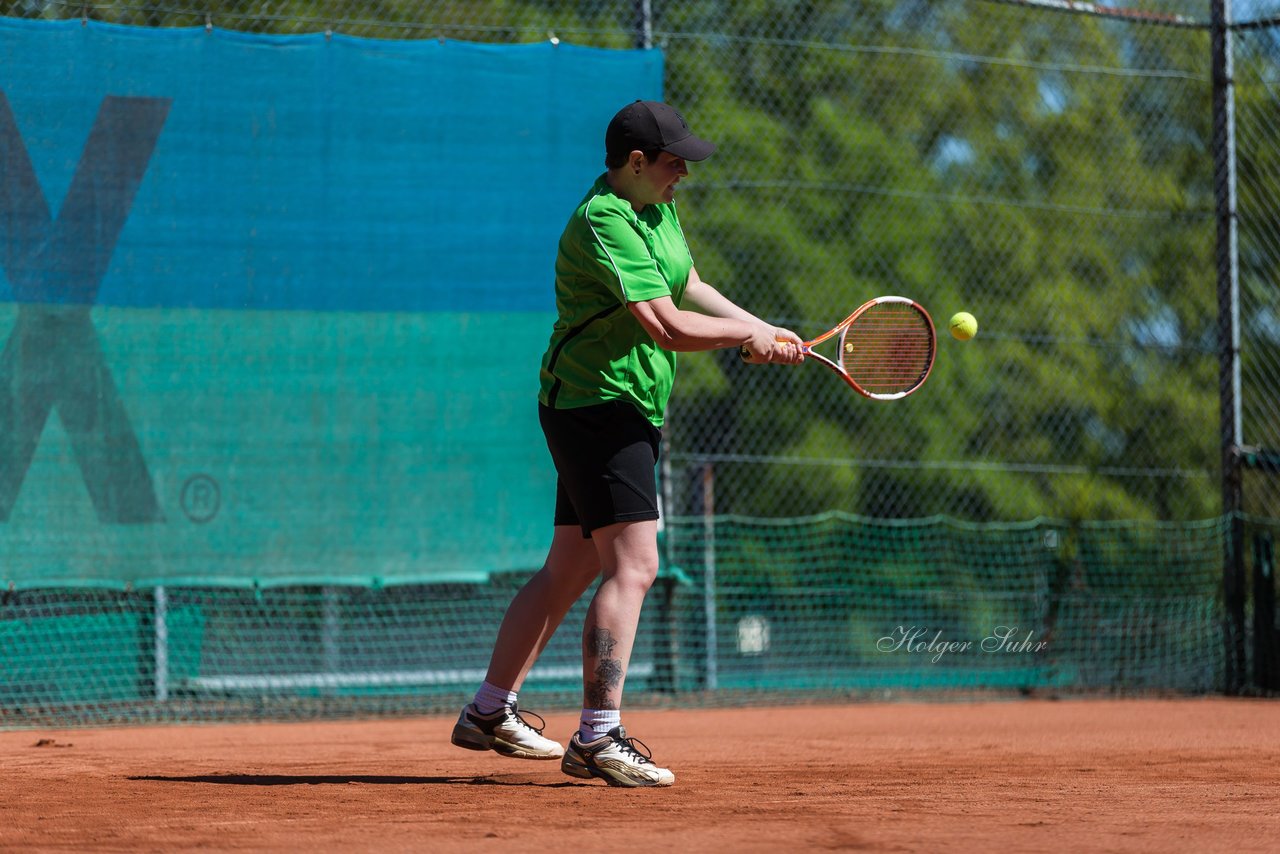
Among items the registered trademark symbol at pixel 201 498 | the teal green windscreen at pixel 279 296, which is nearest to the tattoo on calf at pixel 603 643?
the teal green windscreen at pixel 279 296

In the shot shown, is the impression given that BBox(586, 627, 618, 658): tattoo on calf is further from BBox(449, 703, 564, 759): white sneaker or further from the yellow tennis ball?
the yellow tennis ball

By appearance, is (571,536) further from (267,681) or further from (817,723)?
(267,681)

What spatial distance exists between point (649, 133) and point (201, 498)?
3.59 meters

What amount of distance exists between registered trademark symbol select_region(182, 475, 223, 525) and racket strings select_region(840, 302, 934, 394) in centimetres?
316

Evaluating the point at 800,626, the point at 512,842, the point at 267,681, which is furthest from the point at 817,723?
the point at 512,842

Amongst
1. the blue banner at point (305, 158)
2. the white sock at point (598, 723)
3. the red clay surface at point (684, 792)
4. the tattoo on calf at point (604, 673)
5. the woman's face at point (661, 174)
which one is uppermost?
the blue banner at point (305, 158)

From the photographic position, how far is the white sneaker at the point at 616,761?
407 centimetres

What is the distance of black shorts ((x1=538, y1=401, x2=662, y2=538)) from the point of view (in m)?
4.14

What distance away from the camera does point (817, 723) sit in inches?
Result: 274

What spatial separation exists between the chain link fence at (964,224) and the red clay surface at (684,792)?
2.29 meters

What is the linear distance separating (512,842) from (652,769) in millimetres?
945

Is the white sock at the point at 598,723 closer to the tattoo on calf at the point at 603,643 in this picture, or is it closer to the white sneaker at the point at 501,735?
the tattoo on calf at the point at 603,643

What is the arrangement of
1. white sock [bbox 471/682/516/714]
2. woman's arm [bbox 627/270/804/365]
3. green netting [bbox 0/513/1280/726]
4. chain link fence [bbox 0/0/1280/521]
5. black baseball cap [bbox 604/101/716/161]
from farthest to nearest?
chain link fence [bbox 0/0/1280/521], green netting [bbox 0/513/1280/726], white sock [bbox 471/682/516/714], black baseball cap [bbox 604/101/716/161], woman's arm [bbox 627/270/804/365]

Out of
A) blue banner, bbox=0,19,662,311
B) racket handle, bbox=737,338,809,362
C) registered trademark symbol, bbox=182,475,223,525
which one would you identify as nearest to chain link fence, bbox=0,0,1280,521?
blue banner, bbox=0,19,662,311
